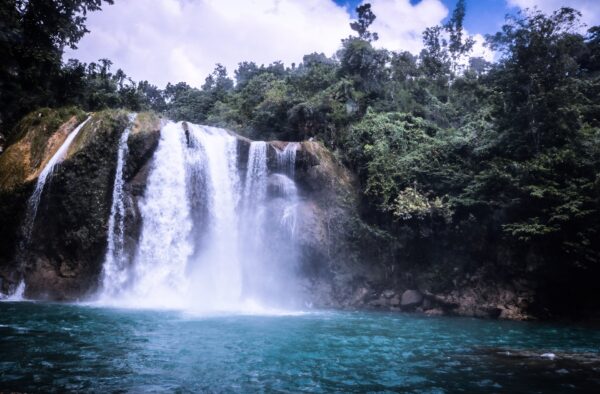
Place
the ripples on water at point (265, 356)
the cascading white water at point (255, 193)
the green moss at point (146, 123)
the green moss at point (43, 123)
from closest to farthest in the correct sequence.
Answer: the ripples on water at point (265, 356), the green moss at point (43, 123), the green moss at point (146, 123), the cascading white water at point (255, 193)

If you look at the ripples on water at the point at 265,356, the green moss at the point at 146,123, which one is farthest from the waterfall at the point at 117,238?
the ripples on water at the point at 265,356

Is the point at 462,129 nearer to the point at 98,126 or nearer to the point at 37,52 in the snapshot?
the point at 98,126

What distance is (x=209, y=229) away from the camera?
18.0m

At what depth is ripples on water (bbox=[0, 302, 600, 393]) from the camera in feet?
18.0

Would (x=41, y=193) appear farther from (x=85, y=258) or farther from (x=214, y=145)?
(x=214, y=145)

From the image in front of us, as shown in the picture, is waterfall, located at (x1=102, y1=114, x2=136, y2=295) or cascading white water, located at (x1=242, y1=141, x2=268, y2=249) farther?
cascading white water, located at (x1=242, y1=141, x2=268, y2=249)

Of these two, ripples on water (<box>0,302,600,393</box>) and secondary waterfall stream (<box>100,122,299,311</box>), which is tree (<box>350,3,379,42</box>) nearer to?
secondary waterfall stream (<box>100,122,299,311</box>)

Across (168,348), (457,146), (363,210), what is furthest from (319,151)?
(168,348)

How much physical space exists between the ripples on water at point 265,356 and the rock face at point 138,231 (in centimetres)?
395

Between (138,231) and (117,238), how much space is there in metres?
0.81

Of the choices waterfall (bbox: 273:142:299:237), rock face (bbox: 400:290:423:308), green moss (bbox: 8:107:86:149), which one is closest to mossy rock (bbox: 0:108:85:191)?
green moss (bbox: 8:107:86:149)

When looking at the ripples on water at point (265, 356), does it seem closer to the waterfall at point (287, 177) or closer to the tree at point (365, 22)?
the waterfall at point (287, 177)

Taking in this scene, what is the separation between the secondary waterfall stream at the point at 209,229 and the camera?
1590 centimetres

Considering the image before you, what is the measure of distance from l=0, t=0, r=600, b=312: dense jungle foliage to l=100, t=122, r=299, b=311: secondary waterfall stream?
428 cm
